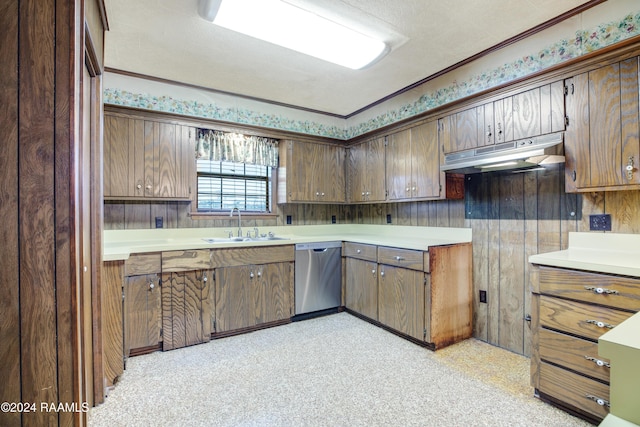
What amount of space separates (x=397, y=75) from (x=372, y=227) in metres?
1.92

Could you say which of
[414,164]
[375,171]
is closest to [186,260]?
[375,171]

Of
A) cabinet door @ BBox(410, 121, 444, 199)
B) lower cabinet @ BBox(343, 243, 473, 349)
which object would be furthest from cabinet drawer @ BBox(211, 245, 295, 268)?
cabinet door @ BBox(410, 121, 444, 199)

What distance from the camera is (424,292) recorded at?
2.75m

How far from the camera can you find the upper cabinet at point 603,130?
6.12ft

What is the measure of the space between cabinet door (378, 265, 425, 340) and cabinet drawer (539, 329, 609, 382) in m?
0.97

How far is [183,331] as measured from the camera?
9.11 ft

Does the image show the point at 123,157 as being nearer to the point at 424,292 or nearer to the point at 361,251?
the point at 361,251

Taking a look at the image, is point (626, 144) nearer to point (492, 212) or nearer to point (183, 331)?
point (492, 212)

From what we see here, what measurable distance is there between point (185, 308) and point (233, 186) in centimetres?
150

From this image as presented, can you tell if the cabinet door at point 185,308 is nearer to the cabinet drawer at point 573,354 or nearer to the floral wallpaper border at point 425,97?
the floral wallpaper border at point 425,97

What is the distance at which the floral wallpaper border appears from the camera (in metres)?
2.09

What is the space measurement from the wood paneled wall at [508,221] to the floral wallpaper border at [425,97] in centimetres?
81

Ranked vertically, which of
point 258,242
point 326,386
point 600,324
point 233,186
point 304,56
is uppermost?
point 304,56

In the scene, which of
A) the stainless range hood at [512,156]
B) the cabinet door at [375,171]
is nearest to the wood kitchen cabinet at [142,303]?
the cabinet door at [375,171]
